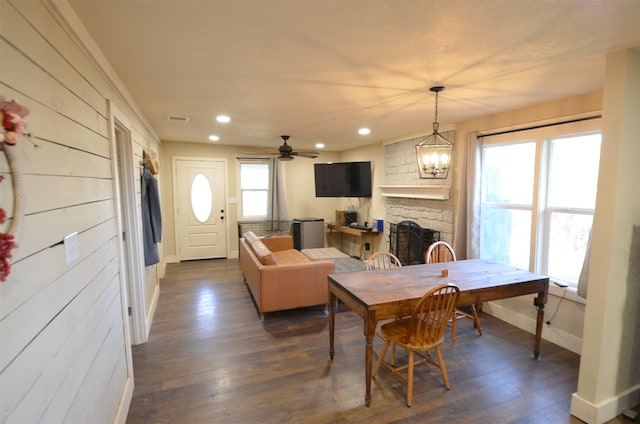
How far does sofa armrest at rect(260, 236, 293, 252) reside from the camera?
5231 millimetres

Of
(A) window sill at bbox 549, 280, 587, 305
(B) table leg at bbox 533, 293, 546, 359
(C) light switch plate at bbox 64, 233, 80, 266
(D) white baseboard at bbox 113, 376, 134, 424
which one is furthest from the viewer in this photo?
(A) window sill at bbox 549, 280, 587, 305

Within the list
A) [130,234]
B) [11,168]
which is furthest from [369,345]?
[130,234]

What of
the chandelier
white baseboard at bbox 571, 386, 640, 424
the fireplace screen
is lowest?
white baseboard at bbox 571, 386, 640, 424

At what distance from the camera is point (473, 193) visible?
362 cm

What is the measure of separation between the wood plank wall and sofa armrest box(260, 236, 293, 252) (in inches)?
127

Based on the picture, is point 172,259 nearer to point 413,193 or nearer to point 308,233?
point 308,233

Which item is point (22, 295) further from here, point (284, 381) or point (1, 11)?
point (284, 381)

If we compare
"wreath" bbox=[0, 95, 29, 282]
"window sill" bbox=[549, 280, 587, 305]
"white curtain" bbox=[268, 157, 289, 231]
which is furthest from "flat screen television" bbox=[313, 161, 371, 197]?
"wreath" bbox=[0, 95, 29, 282]

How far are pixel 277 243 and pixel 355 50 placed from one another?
392 centimetres

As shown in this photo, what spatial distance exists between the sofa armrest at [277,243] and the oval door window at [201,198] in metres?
1.81

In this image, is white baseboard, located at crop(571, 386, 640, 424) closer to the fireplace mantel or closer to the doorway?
the fireplace mantel

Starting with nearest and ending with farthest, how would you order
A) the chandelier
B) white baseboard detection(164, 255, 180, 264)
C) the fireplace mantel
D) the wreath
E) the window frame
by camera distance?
the wreath < the chandelier < the fireplace mantel < white baseboard detection(164, 255, 180, 264) < the window frame

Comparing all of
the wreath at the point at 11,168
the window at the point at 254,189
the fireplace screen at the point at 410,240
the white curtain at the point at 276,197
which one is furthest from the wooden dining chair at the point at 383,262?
the window at the point at 254,189

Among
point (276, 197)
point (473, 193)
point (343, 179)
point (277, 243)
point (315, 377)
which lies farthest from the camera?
point (276, 197)
